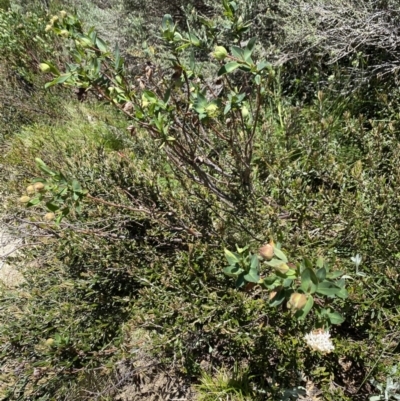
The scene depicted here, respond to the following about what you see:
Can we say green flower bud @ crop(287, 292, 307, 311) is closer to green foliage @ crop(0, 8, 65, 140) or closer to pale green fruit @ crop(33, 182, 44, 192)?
pale green fruit @ crop(33, 182, 44, 192)

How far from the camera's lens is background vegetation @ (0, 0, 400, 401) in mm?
1699

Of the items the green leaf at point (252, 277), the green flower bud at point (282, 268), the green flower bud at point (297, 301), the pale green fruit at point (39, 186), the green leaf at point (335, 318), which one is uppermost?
the pale green fruit at point (39, 186)

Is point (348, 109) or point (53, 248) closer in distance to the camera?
point (53, 248)

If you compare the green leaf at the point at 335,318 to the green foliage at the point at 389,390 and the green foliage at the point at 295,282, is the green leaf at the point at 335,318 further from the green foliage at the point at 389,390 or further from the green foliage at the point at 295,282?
A: the green foliage at the point at 389,390

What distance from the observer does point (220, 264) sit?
6.51 ft

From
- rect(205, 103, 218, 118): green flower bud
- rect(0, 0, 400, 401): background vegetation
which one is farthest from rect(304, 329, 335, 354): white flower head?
rect(205, 103, 218, 118): green flower bud

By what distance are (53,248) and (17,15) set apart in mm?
3345

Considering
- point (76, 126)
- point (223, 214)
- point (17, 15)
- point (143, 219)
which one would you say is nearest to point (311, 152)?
point (223, 214)

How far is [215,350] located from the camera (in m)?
1.95

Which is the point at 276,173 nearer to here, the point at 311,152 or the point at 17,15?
the point at 311,152

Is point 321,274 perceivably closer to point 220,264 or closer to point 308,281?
point 308,281

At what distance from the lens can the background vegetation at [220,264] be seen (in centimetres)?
170

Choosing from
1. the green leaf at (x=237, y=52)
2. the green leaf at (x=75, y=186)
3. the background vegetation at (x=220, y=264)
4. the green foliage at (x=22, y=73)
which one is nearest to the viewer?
the green leaf at (x=237, y=52)

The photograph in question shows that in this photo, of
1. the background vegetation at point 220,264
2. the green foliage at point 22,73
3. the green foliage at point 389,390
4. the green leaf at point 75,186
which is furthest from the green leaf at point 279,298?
the green foliage at point 22,73
